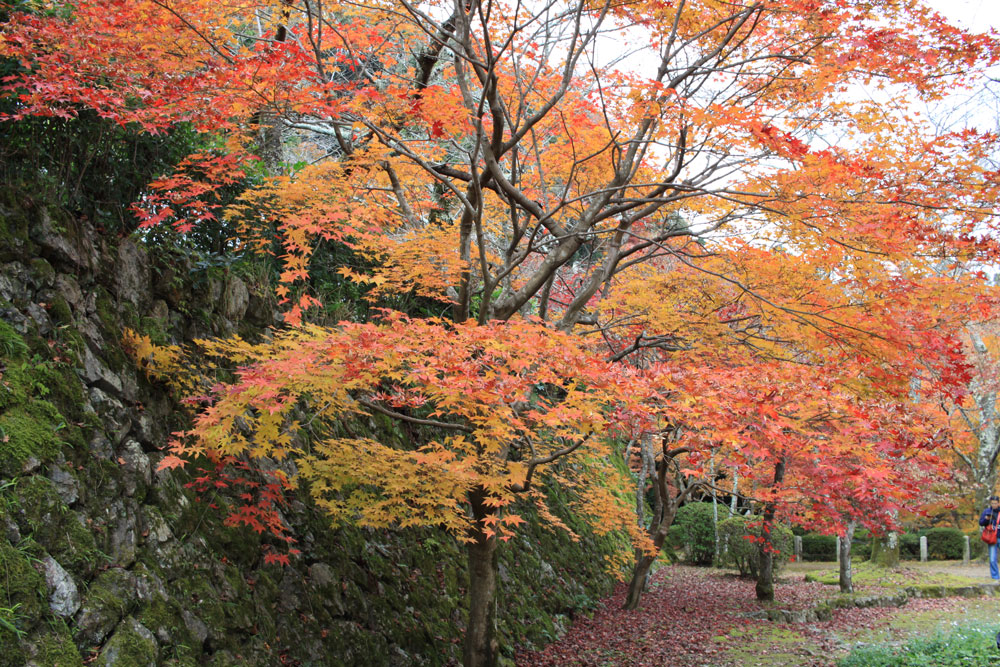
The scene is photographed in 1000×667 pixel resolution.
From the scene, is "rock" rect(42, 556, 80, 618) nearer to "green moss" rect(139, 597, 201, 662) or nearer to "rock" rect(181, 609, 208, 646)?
"green moss" rect(139, 597, 201, 662)

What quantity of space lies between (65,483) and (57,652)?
1.09m

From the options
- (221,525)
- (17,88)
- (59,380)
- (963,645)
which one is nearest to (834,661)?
(963,645)

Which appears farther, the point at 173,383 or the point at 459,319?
the point at 459,319

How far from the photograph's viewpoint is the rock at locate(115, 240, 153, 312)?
531 cm

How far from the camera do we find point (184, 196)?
18.1ft

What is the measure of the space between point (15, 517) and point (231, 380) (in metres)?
2.75

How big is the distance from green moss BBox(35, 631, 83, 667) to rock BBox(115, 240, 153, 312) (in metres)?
2.96

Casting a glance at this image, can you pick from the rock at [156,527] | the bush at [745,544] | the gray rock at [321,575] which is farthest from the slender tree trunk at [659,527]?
the rock at [156,527]

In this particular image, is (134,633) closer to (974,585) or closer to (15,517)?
(15,517)

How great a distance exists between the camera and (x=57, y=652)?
3.15 meters

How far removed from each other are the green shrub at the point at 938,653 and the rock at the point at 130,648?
6.96m

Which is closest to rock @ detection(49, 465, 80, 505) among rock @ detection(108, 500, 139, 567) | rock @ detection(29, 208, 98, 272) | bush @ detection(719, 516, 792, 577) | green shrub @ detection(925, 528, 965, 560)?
rock @ detection(108, 500, 139, 567)

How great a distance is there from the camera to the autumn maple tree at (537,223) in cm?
482

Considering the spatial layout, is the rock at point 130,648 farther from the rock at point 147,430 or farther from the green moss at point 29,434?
the rock at point 147,430
